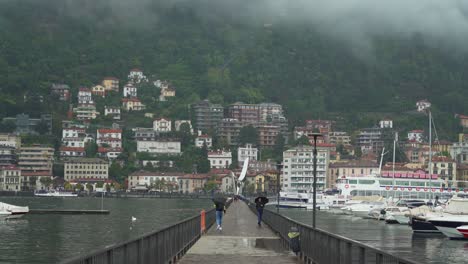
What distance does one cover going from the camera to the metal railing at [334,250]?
57.0 feet

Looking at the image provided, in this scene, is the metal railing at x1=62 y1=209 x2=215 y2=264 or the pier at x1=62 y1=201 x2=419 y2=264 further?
the pier at x1=62 y1=201 x2=419 y2=264

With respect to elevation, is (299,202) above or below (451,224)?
below

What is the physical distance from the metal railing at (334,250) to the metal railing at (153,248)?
12.0 feet

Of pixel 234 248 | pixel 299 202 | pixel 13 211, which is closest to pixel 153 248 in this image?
pixel 234 248

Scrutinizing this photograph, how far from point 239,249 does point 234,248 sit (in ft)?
1.25

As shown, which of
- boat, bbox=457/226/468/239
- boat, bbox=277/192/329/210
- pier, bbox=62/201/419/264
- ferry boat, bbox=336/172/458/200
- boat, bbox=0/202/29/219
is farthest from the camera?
ferry boat, bbox=336/172/458/200

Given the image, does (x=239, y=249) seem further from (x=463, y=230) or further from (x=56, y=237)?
(x=56, y=237)

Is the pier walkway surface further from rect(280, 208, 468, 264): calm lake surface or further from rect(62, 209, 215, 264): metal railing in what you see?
rect(280, 208, 468, 264): calm lake surface

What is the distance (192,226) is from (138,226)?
53.5 meters

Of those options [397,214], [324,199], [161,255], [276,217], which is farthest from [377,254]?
[324,199]

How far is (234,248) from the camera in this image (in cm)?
3025

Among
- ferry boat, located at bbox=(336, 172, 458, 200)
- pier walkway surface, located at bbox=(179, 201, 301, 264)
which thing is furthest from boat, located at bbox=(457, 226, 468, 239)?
ferry boat, located at bbox=(336, 172, 458, 200)

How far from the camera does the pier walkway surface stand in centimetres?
2655

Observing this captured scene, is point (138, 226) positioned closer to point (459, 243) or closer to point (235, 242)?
point (459, 243)
